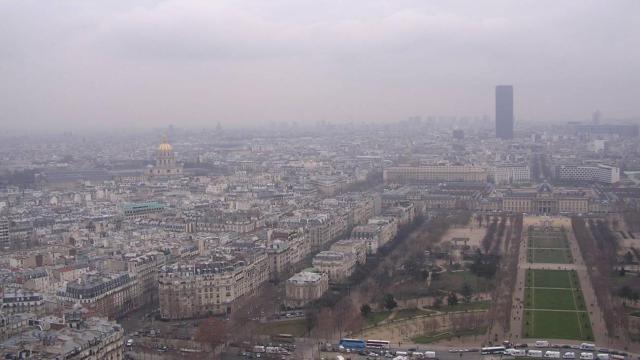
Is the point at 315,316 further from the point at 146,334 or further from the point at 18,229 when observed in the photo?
the point at 18,229

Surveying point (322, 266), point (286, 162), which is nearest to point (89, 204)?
point (322, 266)

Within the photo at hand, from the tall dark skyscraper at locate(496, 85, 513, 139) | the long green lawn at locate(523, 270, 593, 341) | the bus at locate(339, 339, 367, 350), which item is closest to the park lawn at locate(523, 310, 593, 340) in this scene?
the long green lawn at locate(523, 270, 593, 341)

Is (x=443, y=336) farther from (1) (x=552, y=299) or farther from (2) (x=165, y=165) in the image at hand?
(2) (x=165, y=165)

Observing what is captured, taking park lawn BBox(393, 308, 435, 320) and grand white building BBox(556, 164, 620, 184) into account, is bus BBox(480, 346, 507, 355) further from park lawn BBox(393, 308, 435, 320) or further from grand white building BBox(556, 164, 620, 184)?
grand white building BBox(556, 164, 620, 184)

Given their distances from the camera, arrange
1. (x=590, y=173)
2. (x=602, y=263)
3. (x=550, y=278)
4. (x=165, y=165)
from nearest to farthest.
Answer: (x=550, y=278) → (x=602, y=263) → (x=590, y=173) → (x=165, y=165)

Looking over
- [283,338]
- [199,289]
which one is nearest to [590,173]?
[199,289]

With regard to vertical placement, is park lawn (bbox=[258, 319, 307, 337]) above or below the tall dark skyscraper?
below
